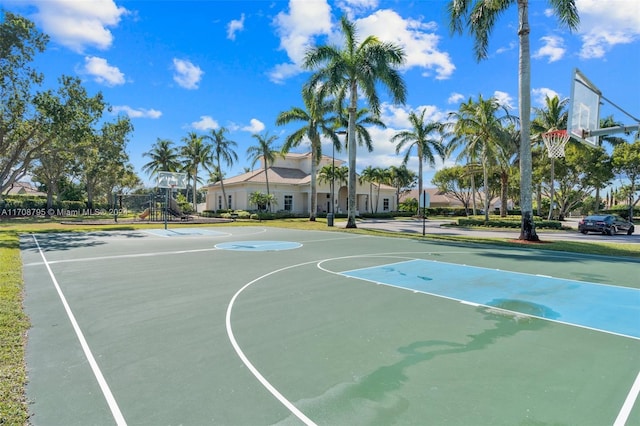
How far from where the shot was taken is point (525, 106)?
680 inches

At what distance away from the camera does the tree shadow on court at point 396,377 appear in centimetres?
337

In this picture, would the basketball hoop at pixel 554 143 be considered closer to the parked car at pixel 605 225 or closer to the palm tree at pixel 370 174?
the parked car at pixel 605 225

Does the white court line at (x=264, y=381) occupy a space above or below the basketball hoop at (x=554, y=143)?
below

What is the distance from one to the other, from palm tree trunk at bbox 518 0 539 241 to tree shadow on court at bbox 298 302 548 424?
13498mm

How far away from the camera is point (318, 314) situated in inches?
246

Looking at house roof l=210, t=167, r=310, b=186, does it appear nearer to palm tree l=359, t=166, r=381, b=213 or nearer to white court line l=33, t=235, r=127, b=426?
palm tree l=359, t=166, r=381, b=213

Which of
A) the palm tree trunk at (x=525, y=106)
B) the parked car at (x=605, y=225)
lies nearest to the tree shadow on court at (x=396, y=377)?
the palm tree trunk at (x=525, y=106)

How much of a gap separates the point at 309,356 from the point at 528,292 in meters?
5.62

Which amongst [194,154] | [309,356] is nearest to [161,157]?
[194,154]

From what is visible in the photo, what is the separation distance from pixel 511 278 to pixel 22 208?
60.8 meters

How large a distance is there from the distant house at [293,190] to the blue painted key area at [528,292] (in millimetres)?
34162

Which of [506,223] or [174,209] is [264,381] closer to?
[506,223]

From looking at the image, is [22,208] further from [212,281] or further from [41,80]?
[212,281]

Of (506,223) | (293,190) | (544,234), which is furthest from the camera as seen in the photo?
(293,190)
